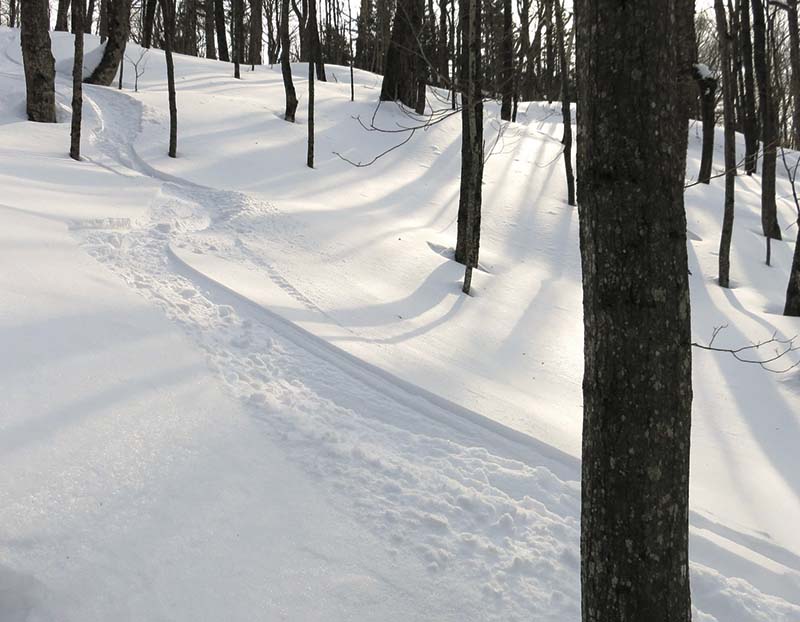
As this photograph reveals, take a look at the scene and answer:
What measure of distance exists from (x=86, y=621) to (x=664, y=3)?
292 cm

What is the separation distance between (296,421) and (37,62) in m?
9.03

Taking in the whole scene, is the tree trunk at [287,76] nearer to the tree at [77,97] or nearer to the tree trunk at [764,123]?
the tree at [77,97]

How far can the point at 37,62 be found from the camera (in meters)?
10.4

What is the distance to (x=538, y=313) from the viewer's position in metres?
8.50

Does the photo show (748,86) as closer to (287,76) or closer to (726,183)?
(726,183)

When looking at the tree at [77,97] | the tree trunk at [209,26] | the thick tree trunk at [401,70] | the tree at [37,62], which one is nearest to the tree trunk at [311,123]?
the tree at [77,97]

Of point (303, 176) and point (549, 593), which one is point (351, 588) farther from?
point (303, 176)

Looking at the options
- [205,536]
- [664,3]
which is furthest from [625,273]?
[205,536]

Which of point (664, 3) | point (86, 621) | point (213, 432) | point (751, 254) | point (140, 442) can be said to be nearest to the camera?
point (664, 3)

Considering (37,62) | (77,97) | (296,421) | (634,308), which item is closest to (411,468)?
(296,421)

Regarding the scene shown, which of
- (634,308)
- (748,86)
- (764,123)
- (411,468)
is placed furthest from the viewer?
(748,86)

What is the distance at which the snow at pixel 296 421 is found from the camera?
3104mm

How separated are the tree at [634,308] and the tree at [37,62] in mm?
10708

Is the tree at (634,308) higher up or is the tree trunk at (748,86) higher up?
the tree trunk at (748,86)
